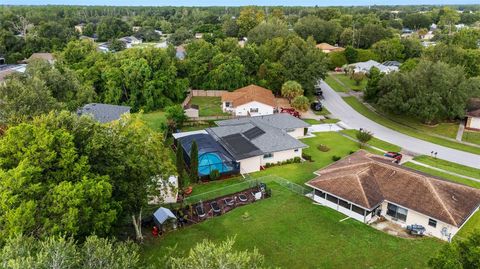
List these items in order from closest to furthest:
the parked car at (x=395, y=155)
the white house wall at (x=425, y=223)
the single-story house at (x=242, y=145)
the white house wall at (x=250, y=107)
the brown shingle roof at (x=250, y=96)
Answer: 1. the white house wall at (x=425, y=223)
2. the single-story house at (x=242, y=145)
3. the parked car at (x=395, y=155)
4. the white house wall at (x=250, y=107)
5. the brown shingle roof at (x=250, y=96)

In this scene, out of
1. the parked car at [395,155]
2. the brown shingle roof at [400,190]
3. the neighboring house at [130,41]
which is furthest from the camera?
the neighboring house at [130,41]

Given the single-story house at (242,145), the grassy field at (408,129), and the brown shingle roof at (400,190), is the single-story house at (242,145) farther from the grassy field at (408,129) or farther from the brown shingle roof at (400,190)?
the grassy field at (408,129)

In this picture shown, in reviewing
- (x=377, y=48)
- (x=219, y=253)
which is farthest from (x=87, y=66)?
(x=377, y=48)

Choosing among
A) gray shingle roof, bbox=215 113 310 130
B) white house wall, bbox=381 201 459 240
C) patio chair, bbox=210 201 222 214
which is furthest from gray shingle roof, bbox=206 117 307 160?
white house wall, bbox=381 201 459 240

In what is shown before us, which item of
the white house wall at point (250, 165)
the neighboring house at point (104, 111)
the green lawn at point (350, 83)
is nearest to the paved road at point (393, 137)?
the green lawn at point (350, 83)

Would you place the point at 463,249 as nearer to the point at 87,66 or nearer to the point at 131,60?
the point at 131,60

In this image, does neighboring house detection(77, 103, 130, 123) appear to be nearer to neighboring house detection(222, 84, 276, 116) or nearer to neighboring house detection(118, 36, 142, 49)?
neighboring house detection(222, 84, 276, 116)

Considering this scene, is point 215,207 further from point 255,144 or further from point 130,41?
point 130,41
